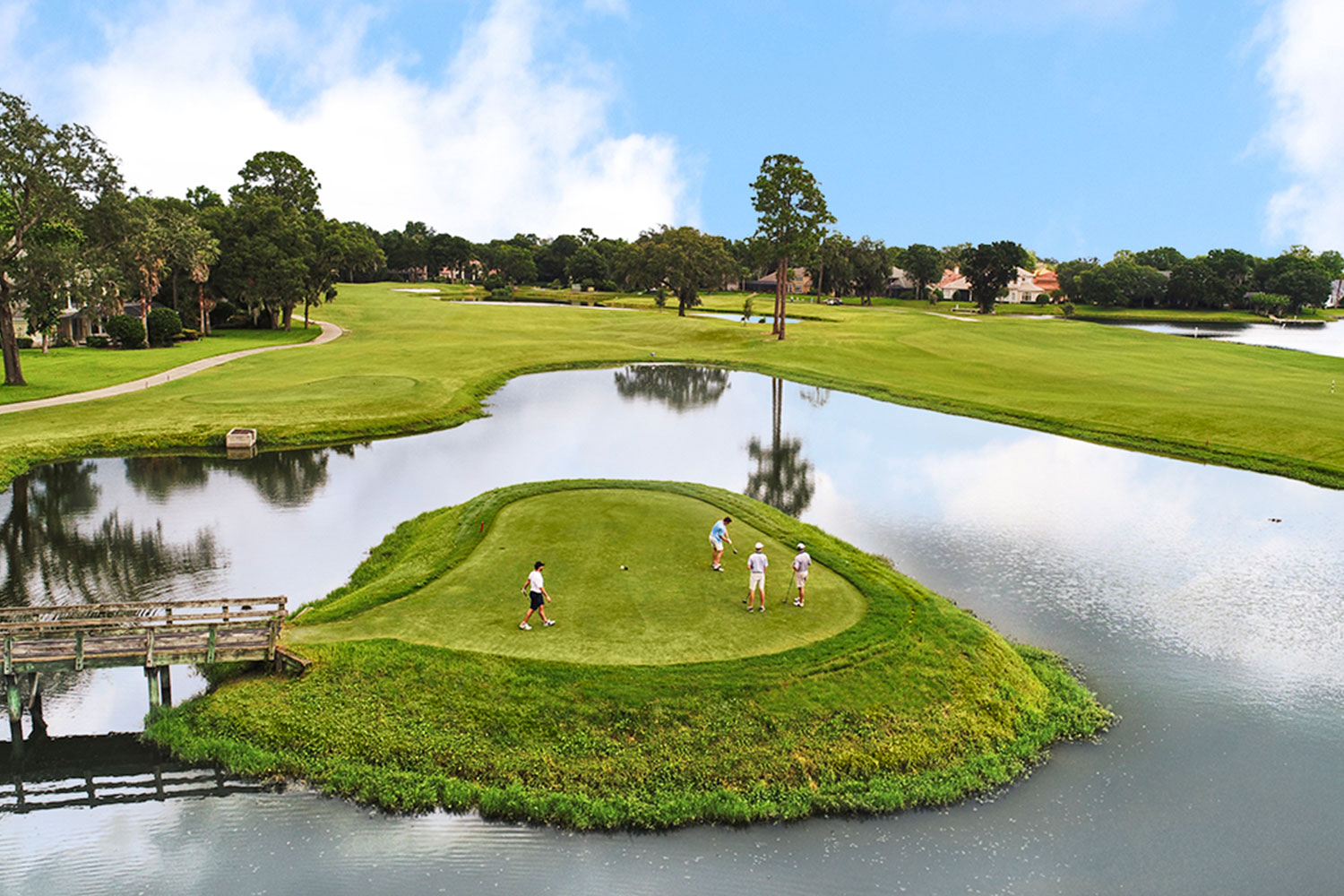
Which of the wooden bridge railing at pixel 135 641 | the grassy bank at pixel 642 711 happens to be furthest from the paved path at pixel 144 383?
the grassy bank at pixel 642 711

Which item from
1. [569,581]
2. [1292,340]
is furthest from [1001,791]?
[1292,340]

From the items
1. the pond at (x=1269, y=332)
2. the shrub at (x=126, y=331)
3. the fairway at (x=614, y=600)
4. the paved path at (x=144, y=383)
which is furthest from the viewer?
the pond at (x=1269, y=332)

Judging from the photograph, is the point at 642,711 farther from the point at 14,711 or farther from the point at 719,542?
the point at 14,711

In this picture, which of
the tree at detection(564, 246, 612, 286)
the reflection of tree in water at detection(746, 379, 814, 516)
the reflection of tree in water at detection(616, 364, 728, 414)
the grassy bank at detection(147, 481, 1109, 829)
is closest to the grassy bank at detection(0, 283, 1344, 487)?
the reflection of tree in water at detection(616, 364, 728, 414)

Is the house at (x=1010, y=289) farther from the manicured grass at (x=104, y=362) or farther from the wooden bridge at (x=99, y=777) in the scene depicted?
the wooden bridge at (x=99, y=777)

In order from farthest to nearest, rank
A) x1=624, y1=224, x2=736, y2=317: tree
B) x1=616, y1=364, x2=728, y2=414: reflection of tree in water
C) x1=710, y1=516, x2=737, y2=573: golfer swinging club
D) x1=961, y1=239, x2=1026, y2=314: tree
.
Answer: x1=961, y1=239, x2=1026, y2=314: tree → x1=624, y1=224, x2=736, y2=317: tree → x1=616, y1=364, x2=728, y2=414: reflection of tree in water → x1=710, y1=516, x2=737, y2=573: golfer swinging club

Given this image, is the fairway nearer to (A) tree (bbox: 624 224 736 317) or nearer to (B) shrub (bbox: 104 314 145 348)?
(B) shrub (bbox: 104 314 145 348)

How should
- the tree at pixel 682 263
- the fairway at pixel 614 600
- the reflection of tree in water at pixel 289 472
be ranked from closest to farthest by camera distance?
the fairway at pixel 614 600
the reflection of tree in water at pixel 289 472
the tree at pixel 682 263
